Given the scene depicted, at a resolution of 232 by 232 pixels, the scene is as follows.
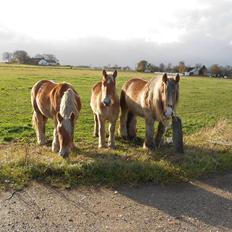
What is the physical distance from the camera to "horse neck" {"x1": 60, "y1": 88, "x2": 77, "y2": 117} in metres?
8.00

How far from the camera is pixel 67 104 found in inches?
319

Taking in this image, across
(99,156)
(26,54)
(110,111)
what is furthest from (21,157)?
(26,54)

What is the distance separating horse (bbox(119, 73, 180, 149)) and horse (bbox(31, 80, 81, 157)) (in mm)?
1659

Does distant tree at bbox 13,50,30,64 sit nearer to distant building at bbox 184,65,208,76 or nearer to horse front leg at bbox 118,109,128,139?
distant building at bbox 184,65,208,76

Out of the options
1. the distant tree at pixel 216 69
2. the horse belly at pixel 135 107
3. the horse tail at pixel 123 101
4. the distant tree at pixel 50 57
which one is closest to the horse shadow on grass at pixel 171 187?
the horse belly at pixel 135 107

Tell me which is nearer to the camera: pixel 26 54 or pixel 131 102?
pixel 131 102

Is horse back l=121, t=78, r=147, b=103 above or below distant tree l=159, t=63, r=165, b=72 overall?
above

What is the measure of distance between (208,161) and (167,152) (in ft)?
3.38

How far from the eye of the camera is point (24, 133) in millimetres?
11766

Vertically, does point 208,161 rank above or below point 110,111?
below

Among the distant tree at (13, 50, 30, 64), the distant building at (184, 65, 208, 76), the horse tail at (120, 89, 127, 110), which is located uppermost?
the horse tail at (120, 89, 127, 110)

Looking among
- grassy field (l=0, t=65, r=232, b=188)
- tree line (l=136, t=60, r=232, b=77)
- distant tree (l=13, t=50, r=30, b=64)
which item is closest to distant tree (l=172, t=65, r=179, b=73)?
tree line (l=136, t=60, r=232, b=77)

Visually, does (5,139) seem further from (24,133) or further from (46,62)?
(46,62)

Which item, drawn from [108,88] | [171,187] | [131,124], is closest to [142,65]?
[131,124]
